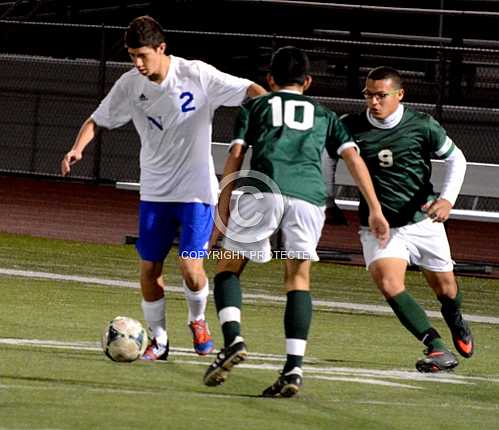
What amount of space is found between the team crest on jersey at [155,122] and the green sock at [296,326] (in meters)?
1.63

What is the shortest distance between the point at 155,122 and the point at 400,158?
156 cm

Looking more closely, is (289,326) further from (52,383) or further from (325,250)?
(325,250)

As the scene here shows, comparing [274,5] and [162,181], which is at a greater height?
[274,5]

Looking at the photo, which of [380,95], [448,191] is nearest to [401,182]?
[448,191]

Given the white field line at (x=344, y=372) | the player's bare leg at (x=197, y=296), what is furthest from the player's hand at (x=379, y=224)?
the player's bare leg at (x=197, y=296)

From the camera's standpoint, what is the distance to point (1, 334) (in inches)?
416

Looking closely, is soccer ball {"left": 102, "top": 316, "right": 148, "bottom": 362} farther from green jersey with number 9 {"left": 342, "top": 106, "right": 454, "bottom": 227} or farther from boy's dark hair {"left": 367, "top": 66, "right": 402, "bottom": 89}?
boy's dark hair {"left": 367, "top": 66, "right": 402, "bottom": 89}

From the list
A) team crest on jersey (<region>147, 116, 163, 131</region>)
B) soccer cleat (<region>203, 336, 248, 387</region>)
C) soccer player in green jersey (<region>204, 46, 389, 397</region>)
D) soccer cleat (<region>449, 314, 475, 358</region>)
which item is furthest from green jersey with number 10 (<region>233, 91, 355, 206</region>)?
soccer cleat (<region>449, 314, 475, 358</region>)

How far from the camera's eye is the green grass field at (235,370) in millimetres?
7543

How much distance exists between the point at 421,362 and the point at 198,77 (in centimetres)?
221

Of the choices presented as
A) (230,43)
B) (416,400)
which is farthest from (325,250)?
(230,43)

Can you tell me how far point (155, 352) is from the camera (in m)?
9.56

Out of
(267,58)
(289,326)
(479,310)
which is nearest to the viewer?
(289,326)

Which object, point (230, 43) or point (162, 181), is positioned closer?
point (162, 181)
